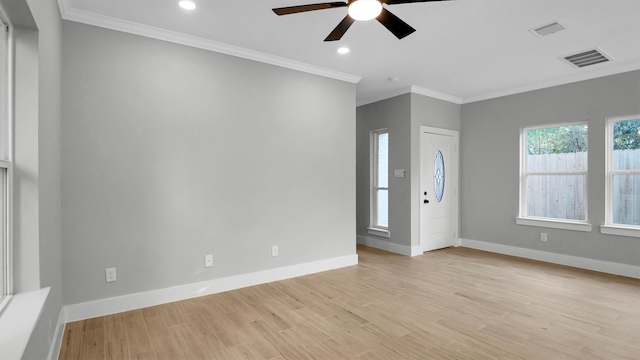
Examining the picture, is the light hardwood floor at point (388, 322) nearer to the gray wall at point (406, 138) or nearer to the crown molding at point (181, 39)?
the gray wall at point (406, 138)

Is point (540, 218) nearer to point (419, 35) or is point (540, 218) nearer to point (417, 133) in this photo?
point (417, 133)

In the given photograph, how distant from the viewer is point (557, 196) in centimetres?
503

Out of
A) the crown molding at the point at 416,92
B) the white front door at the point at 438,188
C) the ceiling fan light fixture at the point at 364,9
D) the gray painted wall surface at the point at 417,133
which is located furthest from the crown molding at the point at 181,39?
the white front door at the point at 438,188

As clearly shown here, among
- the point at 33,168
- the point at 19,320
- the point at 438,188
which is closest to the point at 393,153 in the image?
the point at 438,188

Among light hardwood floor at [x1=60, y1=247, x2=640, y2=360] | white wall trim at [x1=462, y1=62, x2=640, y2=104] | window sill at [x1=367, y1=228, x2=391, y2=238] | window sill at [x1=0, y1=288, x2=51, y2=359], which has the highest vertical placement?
white wall trim at [x1=462, y1=62, x2=640, y2=104]

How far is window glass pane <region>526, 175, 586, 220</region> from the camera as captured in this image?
4.78 meters

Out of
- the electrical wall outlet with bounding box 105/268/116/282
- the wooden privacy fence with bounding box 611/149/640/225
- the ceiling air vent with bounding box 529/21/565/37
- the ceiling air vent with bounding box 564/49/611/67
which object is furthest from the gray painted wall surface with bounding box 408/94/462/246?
the electrical wall outlet with bounding box 105/268/116/282

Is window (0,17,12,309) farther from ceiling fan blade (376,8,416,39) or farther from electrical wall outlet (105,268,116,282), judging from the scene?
ceiling fan blade (376,8,416,39)

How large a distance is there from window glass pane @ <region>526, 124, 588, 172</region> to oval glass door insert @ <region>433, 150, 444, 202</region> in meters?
1.32

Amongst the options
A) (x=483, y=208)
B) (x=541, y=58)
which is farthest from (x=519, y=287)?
(x=541, y=58)

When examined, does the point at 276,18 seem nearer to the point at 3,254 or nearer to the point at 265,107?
the point at 265,107

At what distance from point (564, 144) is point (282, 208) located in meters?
4.34

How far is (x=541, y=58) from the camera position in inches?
160

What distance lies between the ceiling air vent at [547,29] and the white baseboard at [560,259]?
10.7 feet
